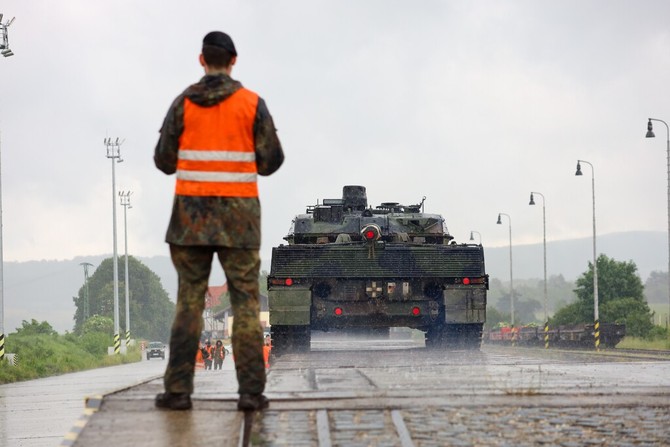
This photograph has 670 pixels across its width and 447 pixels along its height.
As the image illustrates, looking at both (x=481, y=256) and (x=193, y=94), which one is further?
(x=481, y=256)

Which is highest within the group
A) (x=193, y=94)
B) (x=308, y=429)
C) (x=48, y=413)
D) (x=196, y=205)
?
(x=193, y=94)

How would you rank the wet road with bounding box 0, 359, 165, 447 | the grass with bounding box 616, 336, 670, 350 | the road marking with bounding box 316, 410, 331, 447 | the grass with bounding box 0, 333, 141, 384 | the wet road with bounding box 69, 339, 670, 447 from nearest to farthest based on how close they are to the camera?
the road marking with bounding box 316, 410, 331, 447 < the wet road with bounding box 69, 339, 670, 447 < the wet road with bounding box 0, 359, 165, 447 < the grass with bounding box 0, 333, 141, 384 < the grass with bounding box 616, 336, 670, 350

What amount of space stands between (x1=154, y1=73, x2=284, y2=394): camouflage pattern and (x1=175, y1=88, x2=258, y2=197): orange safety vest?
0.15 ft

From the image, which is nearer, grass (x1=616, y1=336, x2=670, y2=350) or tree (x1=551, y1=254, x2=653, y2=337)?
grass (x1=616, y1=336, x2=670, y2=350)

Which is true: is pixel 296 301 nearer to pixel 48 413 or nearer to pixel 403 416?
pixel 48 413

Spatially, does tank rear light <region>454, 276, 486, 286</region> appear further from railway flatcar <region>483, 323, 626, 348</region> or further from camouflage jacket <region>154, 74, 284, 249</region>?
railway flatcar <region>483, 323, 626, 348</region>

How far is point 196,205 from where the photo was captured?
22.6ft

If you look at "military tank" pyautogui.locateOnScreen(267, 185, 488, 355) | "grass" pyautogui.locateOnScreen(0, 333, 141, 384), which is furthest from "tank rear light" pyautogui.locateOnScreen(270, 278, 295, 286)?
"grass" pyautogui.locateOnScreen(0, 333, 141, 384)

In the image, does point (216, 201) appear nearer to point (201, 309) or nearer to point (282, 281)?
point (201, 309)

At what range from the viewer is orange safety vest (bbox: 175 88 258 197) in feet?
22.7

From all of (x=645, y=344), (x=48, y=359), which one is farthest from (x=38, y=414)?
(x=645, y=344)

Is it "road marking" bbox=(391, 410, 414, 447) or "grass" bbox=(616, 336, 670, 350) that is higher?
"road marking" bbox=(391, 410, 414, 447)

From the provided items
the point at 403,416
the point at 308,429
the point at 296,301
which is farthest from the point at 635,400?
the point at 296,301

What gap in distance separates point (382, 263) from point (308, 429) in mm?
14632
